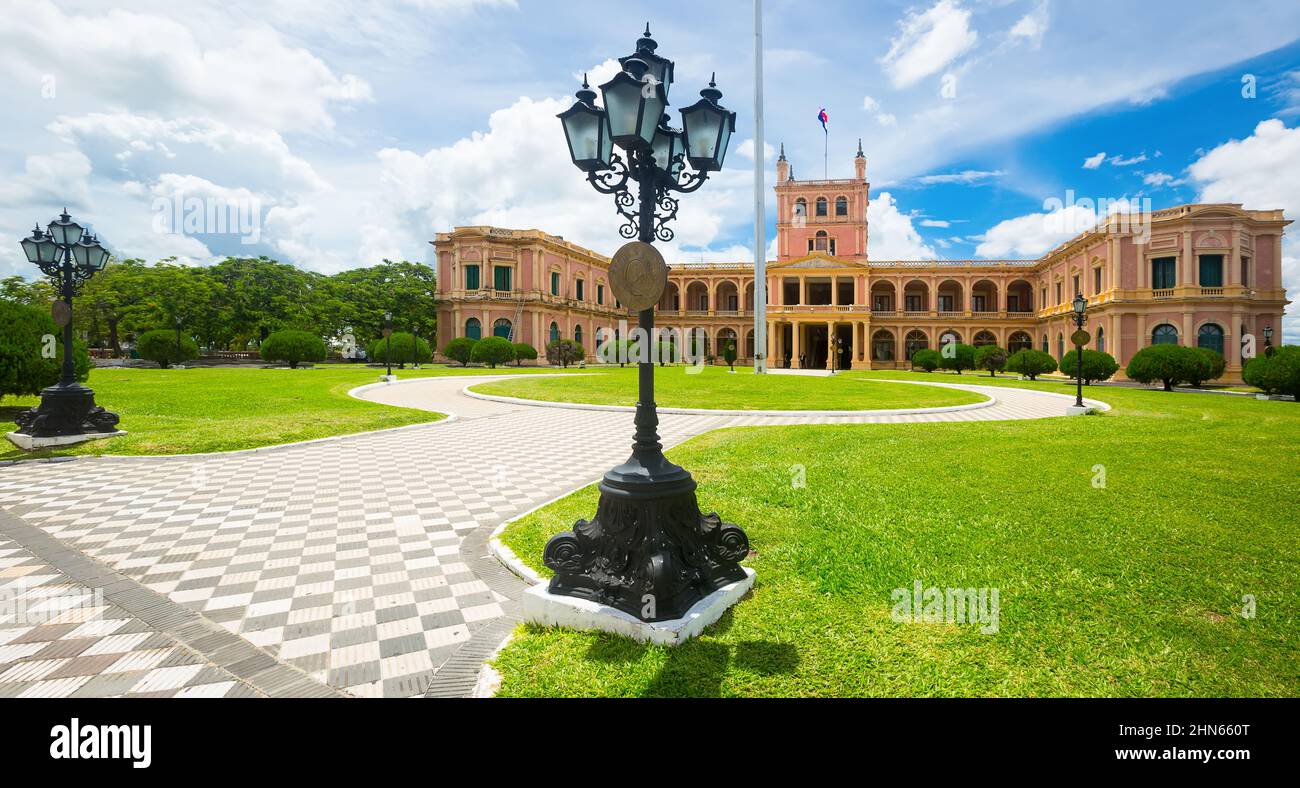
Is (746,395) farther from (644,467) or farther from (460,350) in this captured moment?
(460,350)

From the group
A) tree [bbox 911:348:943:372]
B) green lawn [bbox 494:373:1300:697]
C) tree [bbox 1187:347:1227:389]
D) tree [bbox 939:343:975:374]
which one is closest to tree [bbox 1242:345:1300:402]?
tree [bbox 1187:347:1227:389]

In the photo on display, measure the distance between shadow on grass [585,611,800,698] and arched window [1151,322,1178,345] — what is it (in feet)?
138

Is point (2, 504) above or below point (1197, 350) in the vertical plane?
below

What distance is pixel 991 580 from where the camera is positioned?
4000 mm

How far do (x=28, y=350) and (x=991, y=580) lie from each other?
1652cm

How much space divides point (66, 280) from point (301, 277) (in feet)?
144

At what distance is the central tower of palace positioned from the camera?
56.0 m

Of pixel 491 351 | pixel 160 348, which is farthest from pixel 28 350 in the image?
pixel 160 348

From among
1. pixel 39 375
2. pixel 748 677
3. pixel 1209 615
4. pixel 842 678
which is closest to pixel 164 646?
pixel 748 677

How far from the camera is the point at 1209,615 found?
3475 millimetres

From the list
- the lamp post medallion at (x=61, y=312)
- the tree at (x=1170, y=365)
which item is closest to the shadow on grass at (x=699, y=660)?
the lamp post medallion at (x=61, y=312)

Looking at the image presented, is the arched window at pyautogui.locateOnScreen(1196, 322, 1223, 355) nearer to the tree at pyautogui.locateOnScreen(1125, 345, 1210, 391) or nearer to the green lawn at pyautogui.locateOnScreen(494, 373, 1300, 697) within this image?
the tree at pyautogui.locateOnScreen(1125, 345, 1210, 391)
